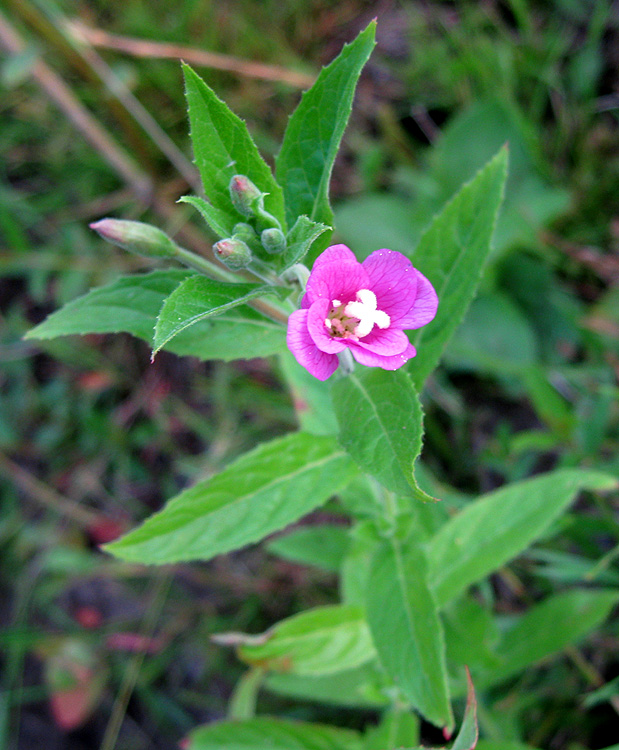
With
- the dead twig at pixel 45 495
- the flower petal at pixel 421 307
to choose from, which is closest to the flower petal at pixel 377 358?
the flower petal at pixel 421 307

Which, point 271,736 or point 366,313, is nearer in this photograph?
point 366,313

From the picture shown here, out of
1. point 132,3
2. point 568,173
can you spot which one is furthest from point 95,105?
point 568,173

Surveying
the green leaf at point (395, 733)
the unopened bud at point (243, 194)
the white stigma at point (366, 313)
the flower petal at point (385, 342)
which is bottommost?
the green leaf at point (395, 733)

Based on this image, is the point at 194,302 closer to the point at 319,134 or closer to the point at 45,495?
the point at 319,134

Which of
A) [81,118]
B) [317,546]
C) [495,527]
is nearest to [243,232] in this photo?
[495,527]

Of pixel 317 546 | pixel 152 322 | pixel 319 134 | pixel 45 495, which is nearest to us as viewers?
pixel 319 134

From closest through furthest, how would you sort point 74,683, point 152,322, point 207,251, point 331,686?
point 152,322 < point 331,686 < point 74,683 < point 207,251

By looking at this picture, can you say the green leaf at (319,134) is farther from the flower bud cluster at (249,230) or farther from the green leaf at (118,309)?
the green leaf at (118,309)
